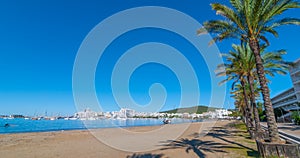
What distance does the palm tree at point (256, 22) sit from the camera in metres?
8.14

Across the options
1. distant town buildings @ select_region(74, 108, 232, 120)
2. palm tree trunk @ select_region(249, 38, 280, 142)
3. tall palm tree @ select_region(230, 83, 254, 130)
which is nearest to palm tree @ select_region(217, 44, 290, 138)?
tall palm tree @ select_region(230, 83, 254, 130)

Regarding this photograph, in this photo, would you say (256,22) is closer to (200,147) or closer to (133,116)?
(200,147)

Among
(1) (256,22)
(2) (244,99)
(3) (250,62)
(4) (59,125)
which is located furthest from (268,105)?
(4) (59,125)

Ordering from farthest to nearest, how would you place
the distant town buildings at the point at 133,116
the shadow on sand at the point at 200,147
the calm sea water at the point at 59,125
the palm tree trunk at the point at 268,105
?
the distant town buildings at the point at 133,116
the calm sea water at the point at 59,125
the shadow on sand at the point at 200,147
the palm tree trunk at the point at 268,105

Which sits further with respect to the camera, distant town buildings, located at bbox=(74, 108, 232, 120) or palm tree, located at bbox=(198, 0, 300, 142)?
distant town buildings, located at bbox=(74, 108, 232, 120)

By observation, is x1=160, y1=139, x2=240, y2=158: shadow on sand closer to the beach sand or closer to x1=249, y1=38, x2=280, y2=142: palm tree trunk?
the beach sand

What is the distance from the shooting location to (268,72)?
1669cm

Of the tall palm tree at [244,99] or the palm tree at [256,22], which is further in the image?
the tall palm tree at [244,99]

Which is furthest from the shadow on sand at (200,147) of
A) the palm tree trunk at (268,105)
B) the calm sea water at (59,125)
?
the calm sea water at (59,125)

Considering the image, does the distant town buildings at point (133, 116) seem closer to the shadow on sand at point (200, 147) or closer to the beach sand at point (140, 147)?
the beach sand at point (140, 147)

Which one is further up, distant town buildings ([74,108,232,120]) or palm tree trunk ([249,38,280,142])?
distant town buildings ([74,108,232,120])

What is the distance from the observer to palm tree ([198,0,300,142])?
8141 mm

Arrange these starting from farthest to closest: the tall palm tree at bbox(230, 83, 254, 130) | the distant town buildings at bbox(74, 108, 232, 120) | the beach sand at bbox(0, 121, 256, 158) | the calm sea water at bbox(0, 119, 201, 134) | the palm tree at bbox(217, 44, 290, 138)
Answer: the distant town buildings at bbox(74, 108, 232, 120), the calm sea water at bbox(0, 119, 201, 134), the tall palm tree at bbox(230, 83, 254, 130), the palm tree at bbox(217, 44, 290, 138), the beach sand at bbox(0, 121, 256, 158)

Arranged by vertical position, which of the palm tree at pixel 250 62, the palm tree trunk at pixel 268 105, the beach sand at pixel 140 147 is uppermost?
the palm tree at pixel 250 62
